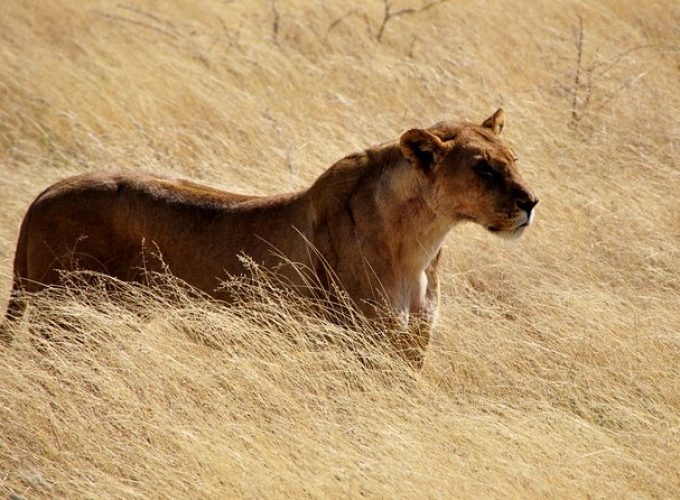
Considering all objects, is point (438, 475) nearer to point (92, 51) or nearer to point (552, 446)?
point (552, 446)

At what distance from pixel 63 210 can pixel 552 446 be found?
10.0 feet

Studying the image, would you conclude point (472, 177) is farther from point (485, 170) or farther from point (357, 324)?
point (357, 324)

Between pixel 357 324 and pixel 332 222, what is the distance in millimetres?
591

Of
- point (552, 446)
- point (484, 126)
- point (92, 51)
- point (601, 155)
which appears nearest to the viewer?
point (552, 446)

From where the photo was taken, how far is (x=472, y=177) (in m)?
5.70

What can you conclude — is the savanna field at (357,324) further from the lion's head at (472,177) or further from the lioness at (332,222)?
the lion's head at (472,177)

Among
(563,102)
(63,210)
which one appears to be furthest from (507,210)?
(563,102)

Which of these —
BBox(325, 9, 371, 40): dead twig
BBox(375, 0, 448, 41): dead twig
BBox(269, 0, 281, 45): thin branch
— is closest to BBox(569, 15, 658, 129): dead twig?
BBox(375, 0, 448, 41): dead twig

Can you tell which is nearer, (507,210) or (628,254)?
(507,210)

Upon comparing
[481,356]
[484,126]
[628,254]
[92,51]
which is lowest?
[92,51]

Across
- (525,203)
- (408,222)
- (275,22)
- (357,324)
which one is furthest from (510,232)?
(275,22)

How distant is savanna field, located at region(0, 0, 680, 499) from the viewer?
15.6 feet

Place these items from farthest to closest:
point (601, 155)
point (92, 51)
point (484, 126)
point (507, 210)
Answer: point (92, 51), point (601, 155), point (484, 126), point (507, 210)

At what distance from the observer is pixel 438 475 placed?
4.52 m
